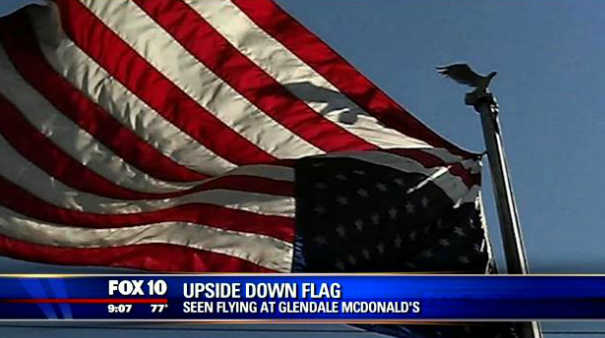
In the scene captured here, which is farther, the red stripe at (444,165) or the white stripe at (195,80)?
the white stripe at (195,80)

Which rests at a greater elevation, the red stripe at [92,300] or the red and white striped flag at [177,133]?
the red and white striped flag at [177,133]

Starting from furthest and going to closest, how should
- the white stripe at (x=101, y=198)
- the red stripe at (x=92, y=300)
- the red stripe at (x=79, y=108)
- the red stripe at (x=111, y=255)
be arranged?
1. the red stripe at (x=92, y=300)
2. the red stripe at (x=79, y=108)
3. the white stripe at (x=101, y=198)
4. the red stripe at (x=111, y=255)

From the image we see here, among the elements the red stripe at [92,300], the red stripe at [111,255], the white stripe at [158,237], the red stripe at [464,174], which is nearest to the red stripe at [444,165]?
the red stripe at [464,174]

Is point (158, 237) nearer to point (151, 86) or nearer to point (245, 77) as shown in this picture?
point (151, 86)

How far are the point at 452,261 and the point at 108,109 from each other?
166cm

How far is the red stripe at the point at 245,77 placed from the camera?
510cm

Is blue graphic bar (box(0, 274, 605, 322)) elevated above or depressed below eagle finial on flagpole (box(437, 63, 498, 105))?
below

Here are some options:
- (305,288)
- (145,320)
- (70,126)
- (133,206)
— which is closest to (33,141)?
(70,126)

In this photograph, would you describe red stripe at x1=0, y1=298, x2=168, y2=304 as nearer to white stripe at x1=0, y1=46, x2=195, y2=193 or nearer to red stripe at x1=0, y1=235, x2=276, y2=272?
red stripe at x1=0, y1=235, x2=276, y2=272

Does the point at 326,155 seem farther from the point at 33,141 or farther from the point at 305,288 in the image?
the point at 33,141

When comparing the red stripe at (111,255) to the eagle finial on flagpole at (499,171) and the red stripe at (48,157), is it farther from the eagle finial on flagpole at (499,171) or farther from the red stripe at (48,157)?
the eagle finial on flagpole at (499,171)

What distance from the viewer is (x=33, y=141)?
5152 millimetres

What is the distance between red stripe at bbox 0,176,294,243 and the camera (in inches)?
196

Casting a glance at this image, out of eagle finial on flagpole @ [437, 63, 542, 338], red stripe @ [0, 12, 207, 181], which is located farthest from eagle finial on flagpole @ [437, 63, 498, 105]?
red stripe @ [0, 12, 207, 181]
